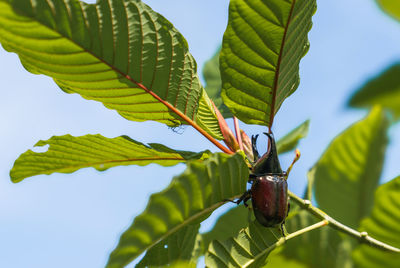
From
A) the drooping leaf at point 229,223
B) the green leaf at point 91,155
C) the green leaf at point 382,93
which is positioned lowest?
the drooping leaf at point 229,223

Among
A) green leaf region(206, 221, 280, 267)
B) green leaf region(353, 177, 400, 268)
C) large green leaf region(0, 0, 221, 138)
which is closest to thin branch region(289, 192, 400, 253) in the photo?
green leaf region(353, 177, 400, 268)

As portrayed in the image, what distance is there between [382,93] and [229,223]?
45.8 inches

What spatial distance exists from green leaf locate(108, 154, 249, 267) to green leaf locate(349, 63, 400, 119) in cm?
43

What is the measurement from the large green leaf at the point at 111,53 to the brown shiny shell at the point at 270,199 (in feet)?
0.85

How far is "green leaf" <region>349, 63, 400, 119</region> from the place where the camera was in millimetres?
1026

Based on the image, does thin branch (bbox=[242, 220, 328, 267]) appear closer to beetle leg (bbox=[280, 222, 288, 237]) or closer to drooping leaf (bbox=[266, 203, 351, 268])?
beetle leg (bbox=[280, 222, 288, 237])

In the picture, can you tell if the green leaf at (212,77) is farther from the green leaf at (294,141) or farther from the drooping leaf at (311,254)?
the drooping leaf at (311,254)

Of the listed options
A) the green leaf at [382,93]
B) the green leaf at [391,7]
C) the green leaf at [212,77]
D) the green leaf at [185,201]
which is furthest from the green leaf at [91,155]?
the green leaf at [212,77]

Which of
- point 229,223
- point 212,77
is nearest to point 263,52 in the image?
point 229,223

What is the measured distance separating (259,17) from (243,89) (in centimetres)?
26

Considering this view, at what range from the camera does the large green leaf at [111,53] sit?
141 cm

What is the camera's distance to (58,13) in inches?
55.4

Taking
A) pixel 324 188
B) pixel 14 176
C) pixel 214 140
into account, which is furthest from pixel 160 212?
pixel 14 176

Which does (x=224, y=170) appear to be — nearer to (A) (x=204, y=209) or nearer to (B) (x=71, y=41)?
(A) (x=204, y=209)
